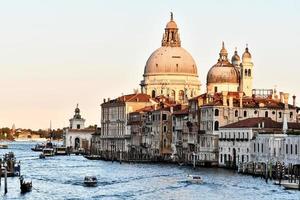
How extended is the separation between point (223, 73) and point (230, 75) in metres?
0.77

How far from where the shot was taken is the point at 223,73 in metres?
105

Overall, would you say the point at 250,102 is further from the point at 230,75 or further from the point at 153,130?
the point at 230,75

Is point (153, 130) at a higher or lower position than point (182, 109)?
lower

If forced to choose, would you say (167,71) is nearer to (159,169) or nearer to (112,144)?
(112,144)

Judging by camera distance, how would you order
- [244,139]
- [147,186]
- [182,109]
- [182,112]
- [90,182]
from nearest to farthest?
[147,186], [90,182], [244,139], [182,112], [182,109]

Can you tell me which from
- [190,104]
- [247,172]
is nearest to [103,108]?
[190,104]

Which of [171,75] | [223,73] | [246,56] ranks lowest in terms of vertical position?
[223,73]

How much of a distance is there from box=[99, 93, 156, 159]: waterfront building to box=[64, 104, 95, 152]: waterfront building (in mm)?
19941

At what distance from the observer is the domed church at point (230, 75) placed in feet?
342

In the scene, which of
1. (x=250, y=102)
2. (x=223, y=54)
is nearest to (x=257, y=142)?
(x=250, y=102)

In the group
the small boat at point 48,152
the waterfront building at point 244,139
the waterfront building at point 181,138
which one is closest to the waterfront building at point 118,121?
the small boat at point 48,152

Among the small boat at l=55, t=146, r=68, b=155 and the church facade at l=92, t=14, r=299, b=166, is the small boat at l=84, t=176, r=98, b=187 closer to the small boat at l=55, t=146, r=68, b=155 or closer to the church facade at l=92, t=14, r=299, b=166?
the church facade at l=92, t=14, r=299, b=166

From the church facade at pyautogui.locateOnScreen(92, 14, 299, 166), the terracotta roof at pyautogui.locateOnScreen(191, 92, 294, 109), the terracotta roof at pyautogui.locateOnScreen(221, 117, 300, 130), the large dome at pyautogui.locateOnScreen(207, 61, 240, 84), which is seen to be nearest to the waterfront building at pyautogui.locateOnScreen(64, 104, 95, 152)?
the church facade at pyautogui.locateOnScreen(92, 14, 299, 166)

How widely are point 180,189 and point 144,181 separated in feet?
22.1
